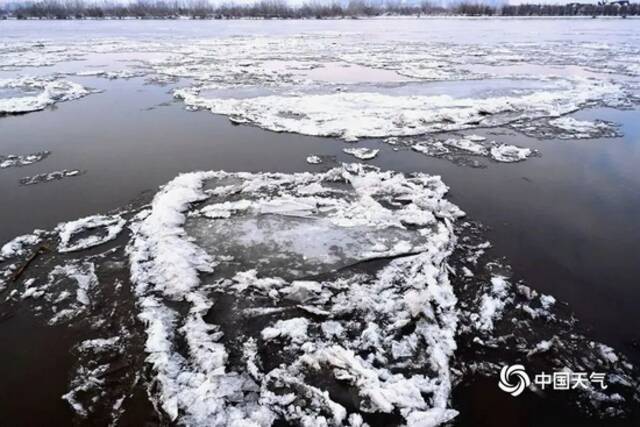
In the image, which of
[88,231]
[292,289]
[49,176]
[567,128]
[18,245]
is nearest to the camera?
[292,289]

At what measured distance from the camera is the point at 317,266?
15.3 ft

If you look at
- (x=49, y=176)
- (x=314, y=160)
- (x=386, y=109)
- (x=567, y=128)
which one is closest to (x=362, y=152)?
(x=314, y=160)

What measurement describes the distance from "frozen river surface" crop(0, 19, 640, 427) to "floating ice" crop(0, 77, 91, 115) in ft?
2.95

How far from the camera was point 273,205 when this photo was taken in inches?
237

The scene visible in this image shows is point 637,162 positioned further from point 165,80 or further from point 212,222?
point 165,80

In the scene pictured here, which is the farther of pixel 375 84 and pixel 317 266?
pixel 375 84

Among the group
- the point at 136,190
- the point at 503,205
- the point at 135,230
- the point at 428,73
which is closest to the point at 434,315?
the point at 503,205

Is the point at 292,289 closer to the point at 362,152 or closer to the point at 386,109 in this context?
the point at 362,152

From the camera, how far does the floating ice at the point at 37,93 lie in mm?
11495

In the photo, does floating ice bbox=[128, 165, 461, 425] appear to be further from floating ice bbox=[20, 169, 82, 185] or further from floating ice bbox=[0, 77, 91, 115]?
floating ice bbox=[0, 77, 91, 115]

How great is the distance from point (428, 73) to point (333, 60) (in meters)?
6.52

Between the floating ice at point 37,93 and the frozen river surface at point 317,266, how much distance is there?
2.95ft

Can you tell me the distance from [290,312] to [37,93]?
14.4 meters

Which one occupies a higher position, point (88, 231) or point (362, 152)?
point (362, 152)
